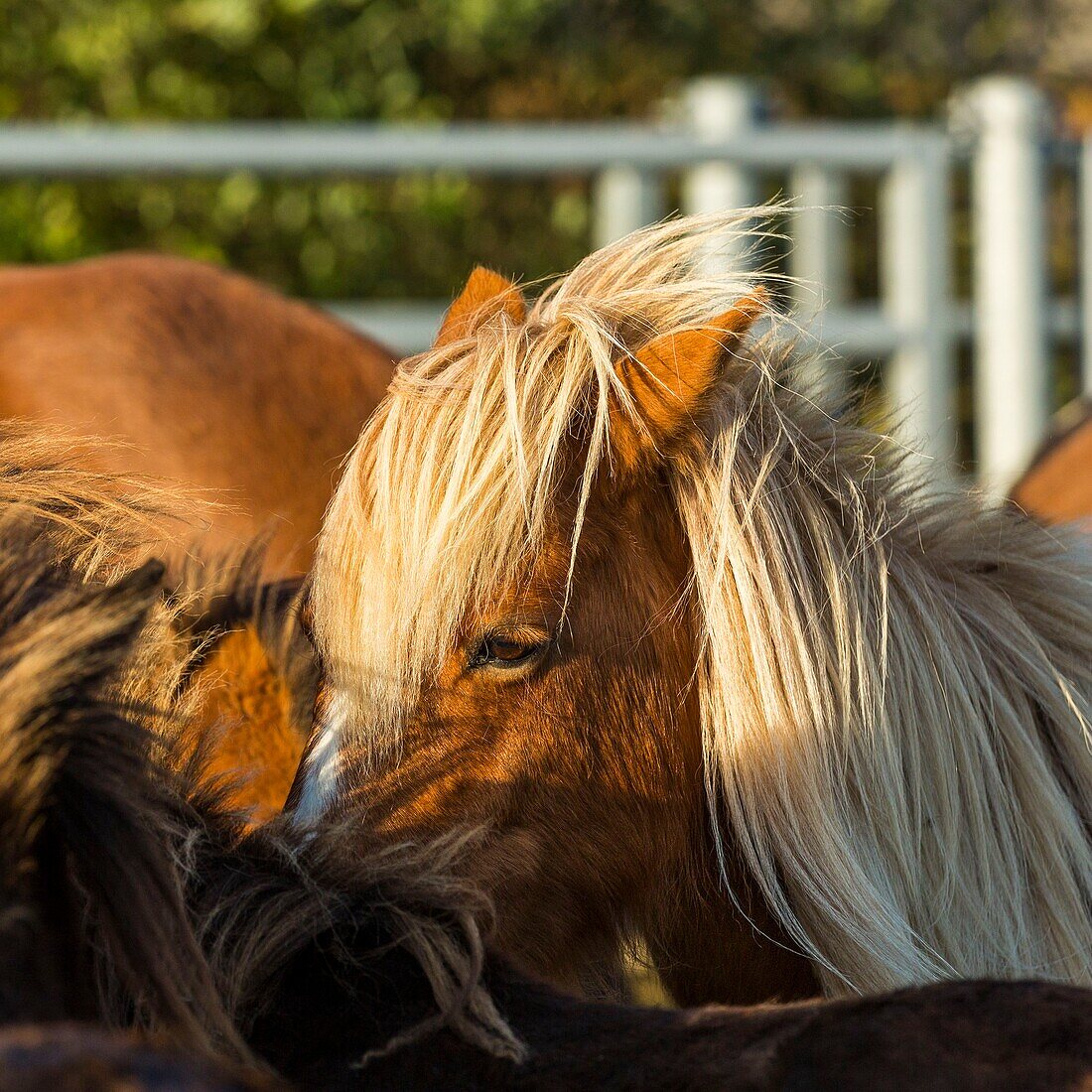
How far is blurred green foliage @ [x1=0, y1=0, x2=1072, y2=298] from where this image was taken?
507 centimetres

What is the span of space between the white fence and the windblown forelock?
192cm

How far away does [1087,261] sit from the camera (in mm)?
4219

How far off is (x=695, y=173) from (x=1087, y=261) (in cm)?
132

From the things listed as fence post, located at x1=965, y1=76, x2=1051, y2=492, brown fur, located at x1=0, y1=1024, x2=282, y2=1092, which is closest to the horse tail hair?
brown fur, located at x1=0, y1=1024, x2=282, y2=1092

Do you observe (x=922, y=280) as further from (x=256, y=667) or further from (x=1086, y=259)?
(x=256, y=667)

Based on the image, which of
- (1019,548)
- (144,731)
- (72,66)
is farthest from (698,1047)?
(72,66)

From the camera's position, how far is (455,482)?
4.19 ft

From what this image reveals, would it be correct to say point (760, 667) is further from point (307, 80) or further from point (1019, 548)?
point (307, 80)

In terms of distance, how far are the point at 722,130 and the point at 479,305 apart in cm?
246

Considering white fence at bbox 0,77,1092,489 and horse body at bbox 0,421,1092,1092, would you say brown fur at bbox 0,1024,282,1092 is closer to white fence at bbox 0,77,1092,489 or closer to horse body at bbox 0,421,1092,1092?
horse body at bbox 0,421,1092,1092

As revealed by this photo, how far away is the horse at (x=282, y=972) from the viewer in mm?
745

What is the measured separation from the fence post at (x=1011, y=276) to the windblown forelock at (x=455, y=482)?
2.62 m

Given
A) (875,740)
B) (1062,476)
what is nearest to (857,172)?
(1062,476)

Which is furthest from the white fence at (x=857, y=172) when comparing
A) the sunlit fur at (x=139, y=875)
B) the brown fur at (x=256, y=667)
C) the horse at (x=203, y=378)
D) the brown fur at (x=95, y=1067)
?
the brown fur at (x=95, y=1067)
